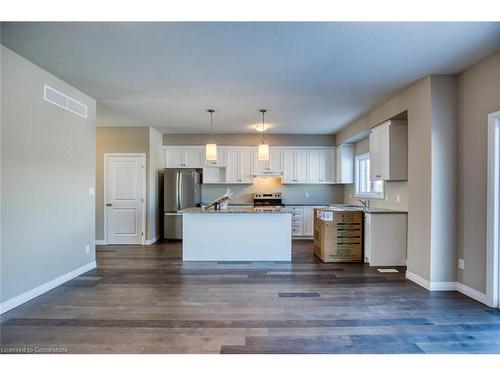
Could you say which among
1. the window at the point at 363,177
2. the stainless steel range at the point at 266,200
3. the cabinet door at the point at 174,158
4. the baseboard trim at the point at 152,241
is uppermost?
the cabinet door at the point at 174,158

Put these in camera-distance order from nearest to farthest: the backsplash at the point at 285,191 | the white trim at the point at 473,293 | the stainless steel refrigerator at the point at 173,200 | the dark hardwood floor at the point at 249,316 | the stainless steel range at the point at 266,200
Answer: the dark hardwood floor at the point at 249,316, the white trim at the point at 473,293, the stainless steel refrigerator at the point at 173,200, the stainless steel range at the point at 266,200, the backsplash at the point at 285,191

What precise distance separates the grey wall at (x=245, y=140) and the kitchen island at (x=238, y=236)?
8.99ft

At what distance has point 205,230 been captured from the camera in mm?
4723

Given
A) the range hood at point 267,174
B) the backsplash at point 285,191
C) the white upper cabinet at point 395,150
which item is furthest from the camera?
the backsplash at point 285,191

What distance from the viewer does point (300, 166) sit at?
22.8 ft

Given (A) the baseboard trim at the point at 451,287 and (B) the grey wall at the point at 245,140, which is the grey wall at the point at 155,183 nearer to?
(B) the grey wall at the point at 245,140

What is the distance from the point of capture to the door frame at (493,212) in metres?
2.82

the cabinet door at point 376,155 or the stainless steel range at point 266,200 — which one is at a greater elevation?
the cabinet door at point 376,155

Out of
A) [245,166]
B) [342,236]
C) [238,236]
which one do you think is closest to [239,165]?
[245,166]

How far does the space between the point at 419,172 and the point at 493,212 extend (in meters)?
0.92

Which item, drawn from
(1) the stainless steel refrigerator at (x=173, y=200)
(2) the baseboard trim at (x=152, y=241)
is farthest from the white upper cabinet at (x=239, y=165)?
(2) the baseboard trim at (x=152, y=241)

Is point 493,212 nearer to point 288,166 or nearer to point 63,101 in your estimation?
point 288,166

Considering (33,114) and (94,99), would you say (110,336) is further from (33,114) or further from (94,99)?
(94,99)
